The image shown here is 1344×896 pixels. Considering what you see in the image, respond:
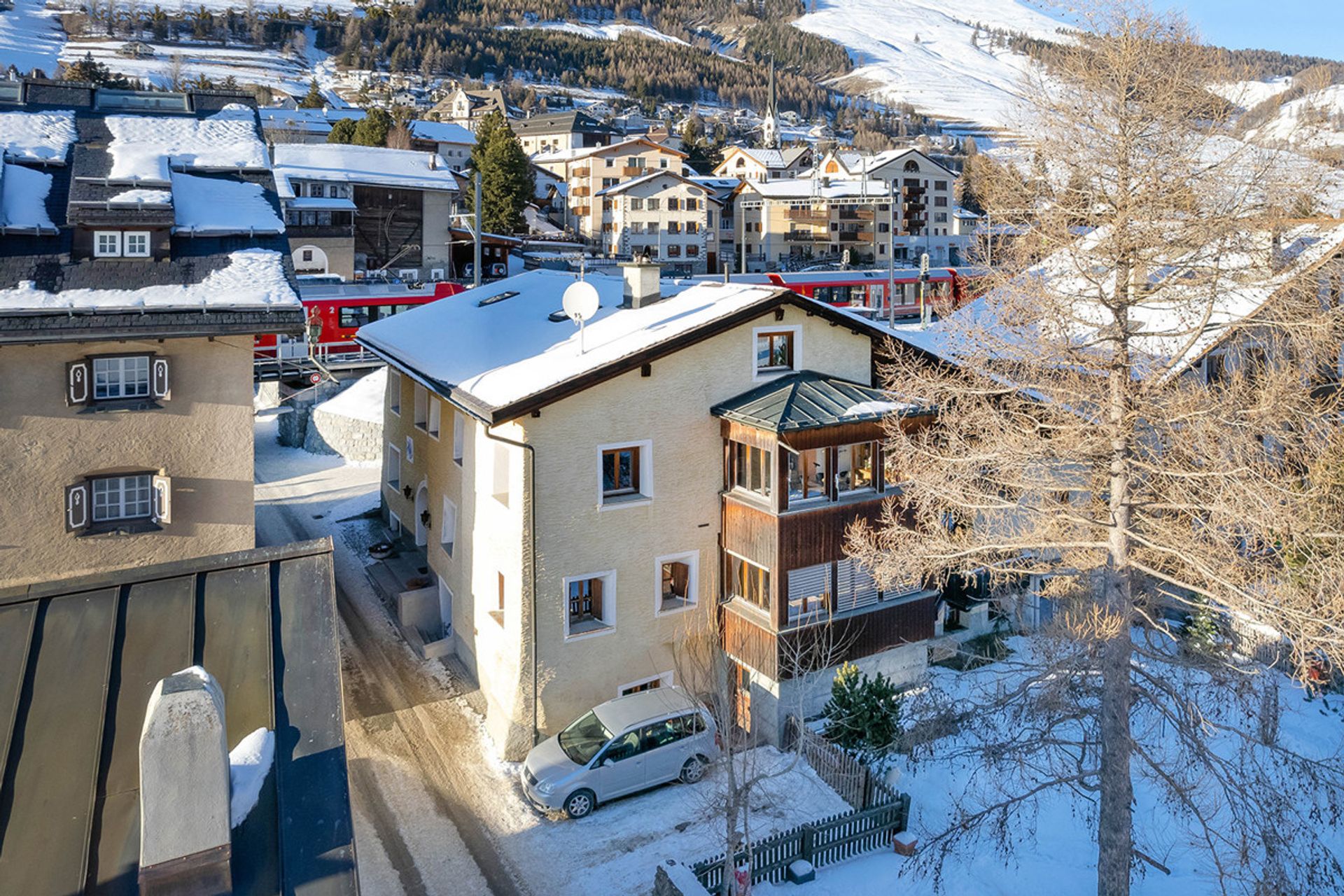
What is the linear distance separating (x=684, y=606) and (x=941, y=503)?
5230 millimetres

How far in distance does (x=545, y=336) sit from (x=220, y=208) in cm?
617

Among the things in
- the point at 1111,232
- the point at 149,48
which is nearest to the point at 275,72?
the point at 149,48

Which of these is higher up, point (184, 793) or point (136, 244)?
point (136, 244)

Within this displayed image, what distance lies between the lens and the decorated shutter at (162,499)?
14719mm

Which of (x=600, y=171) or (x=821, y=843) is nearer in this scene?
(x=821, y=843)

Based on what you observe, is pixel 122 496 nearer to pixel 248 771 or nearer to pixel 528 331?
pixel 528 331

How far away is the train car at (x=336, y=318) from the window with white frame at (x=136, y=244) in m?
25.7

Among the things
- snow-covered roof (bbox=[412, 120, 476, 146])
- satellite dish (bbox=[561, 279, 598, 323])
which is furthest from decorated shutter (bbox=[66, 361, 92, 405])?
snow-covered roof (bbox=[412, 120, 476, 146])

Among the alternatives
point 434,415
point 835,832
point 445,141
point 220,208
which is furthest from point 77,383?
point 445,141

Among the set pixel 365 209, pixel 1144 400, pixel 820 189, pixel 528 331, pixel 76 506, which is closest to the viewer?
pixel 1144 400

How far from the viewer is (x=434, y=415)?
68.4 feet

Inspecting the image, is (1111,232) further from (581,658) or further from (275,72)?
(275,72)

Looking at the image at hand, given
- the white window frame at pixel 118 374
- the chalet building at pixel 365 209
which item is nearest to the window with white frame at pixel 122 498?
the white window frame at pixel 118 374

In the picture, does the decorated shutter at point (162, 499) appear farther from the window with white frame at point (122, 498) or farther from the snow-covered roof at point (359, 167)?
the snow-covered roof at point (359, 167)
